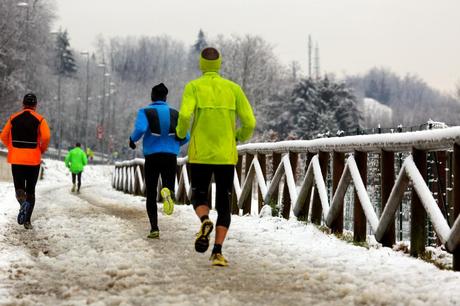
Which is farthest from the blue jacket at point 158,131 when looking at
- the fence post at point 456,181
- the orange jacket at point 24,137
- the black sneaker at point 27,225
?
the fence post at point 456,181

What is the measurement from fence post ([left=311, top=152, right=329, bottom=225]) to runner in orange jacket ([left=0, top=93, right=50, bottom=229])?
141 inches

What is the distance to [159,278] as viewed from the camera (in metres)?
4.49

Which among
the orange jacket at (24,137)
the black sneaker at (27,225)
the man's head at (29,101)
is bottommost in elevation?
the black sneaker at (27,225)

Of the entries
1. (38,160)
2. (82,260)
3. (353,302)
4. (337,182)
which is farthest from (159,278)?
(38,160)

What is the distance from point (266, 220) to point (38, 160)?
3111 millimetres

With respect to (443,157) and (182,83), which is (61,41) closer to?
(182,83)

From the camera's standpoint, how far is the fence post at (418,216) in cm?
521

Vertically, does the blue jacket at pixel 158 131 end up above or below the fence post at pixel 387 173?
above

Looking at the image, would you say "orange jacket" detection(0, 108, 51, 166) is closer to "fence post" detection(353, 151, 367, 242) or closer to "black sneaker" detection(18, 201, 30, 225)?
"black sneaker" detection(18, 201, 30, 225)

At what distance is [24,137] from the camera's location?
792cm

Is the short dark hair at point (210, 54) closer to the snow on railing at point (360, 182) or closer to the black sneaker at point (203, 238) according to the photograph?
the black sneaker at point (203, 238)

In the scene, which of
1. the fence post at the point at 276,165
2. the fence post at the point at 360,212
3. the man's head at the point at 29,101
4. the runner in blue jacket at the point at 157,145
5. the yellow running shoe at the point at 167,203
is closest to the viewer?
the fence post at the point at 360,212

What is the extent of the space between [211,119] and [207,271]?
131 centimetres

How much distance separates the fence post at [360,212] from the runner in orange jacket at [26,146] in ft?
13.5
